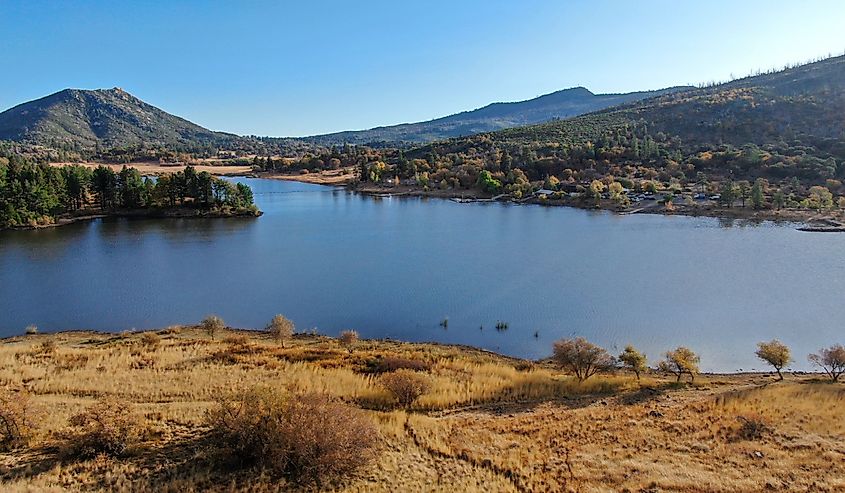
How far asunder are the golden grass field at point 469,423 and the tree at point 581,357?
2.66 feet

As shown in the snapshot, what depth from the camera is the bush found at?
11.8 metres

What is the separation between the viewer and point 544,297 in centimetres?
3656

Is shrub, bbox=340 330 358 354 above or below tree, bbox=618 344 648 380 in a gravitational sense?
above

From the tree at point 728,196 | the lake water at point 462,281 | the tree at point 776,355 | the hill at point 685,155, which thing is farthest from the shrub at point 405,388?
the tree at point 728,196

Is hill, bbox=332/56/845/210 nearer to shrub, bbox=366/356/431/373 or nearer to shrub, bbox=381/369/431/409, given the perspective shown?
shrub, bbox=366/356/431/373

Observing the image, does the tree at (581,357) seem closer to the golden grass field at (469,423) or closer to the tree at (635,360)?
the golden grass field at (469,423)

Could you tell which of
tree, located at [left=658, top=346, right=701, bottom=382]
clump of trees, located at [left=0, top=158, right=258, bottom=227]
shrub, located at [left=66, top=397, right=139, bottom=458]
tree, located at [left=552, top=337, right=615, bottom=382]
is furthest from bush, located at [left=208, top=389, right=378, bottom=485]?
clump of trees, located at [left=0, top=158, right=258, bottom=227]

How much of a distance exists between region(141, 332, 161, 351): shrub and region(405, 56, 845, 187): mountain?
81.4 metres

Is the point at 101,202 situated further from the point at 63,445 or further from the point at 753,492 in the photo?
the point at 753,492

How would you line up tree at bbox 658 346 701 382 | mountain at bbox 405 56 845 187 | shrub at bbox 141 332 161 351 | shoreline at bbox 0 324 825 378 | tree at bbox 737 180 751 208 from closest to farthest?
tree at bbox 658 346 701 382, shoreline at bbox 0 324 825 378, shrub at bbox 141 332 161 351, tree at bbox 737 180 751 208, mountain at bbox 405 56 845 187

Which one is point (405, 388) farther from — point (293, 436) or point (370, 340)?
point (370, 340)

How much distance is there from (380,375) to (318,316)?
42.9 feet

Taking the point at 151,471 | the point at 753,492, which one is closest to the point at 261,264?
the point at 151,471

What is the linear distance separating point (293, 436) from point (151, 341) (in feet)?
61.1
